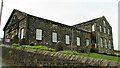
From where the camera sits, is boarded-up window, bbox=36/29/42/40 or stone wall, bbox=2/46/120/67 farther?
boarded-up window, bbox=36/29/42/40

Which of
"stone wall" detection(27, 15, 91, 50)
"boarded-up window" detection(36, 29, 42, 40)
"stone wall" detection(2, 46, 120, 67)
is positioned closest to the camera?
"stone wall" detection(2, 46, 120, 67)

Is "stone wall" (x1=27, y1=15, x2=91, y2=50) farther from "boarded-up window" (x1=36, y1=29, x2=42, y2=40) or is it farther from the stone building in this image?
"boarded-up window" (x1=36, y1=29, x2=42, y2=40)

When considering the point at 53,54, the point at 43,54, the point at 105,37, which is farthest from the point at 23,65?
the point at 105,37

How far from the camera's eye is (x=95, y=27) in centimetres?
3634

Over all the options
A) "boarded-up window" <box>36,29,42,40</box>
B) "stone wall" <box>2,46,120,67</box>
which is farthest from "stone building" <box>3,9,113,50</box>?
"stone wall" <box>2,46,120,67</box>

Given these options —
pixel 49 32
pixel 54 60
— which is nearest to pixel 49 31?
pixel 49 32

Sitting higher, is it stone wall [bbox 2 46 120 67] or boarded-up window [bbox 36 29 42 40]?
boarded-up window [bbox 36 29 42 40]

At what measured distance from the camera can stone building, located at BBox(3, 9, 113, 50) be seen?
23.6m

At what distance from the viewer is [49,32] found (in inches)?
1014

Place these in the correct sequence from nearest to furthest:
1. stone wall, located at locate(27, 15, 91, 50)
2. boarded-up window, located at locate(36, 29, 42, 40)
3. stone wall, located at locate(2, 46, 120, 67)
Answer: stone wall, located at locate(2, 46, 120, 67) < stone wall, located at locate(27, 15, 91, 50) < boarded-up window, located at locate(36, 29, 42, 40)

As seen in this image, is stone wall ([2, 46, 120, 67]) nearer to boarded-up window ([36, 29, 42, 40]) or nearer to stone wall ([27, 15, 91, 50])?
stone wall ([27, 15, 91, 50])

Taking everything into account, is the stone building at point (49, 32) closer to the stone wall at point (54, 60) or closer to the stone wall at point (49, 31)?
the stone wall at point (49, 31)

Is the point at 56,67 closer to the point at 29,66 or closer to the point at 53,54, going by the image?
the point at 53,54

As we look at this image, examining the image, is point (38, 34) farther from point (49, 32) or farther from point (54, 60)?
point (54, 60)
